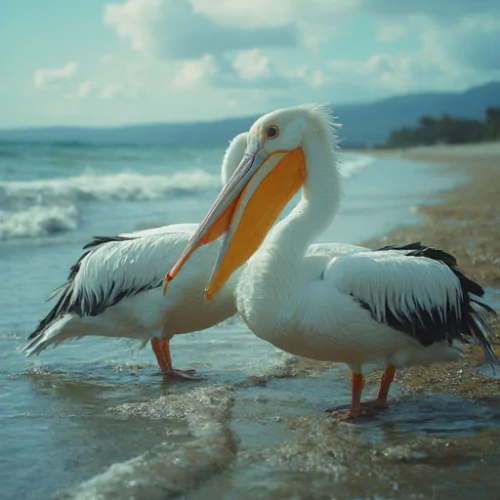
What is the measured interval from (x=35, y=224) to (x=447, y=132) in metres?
84.8

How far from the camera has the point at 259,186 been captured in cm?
429

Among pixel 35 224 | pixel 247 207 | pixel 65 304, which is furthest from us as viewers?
pixel 35 224

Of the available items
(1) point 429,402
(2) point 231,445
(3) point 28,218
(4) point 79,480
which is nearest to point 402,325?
(1) point 429,402

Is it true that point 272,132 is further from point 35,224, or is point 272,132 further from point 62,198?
point 62,198

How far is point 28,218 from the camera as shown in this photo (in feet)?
38.2

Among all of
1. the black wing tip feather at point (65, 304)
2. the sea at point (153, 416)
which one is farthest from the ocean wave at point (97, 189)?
the black wing tip feather at point (65, 304)

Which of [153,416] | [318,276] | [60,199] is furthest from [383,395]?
[60,199]

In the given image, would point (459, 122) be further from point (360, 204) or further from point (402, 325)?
point (402, 325)

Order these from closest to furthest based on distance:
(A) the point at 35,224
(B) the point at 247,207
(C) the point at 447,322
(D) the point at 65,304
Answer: (C) the point at 447,322 < (B) the point at 247,207 < (D) the point at 65,304 < (A) the point at 35,224

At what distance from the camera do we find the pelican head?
4.22 meters

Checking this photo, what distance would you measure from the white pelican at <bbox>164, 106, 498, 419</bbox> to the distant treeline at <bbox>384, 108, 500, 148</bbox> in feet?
263

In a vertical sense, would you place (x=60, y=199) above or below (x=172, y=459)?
above

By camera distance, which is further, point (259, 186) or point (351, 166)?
point (351, 166)

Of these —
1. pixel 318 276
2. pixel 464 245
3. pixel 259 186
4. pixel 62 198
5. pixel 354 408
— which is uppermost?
pixel 259 186
